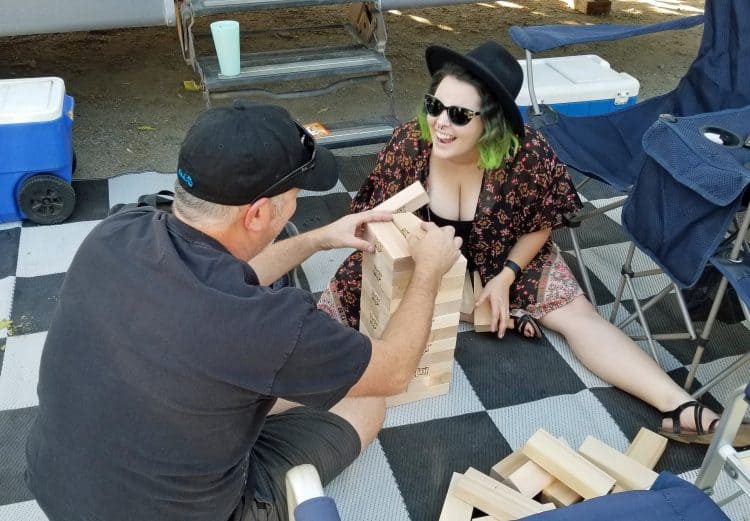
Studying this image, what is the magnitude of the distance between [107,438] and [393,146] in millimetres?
1511

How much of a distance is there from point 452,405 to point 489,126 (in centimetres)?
88

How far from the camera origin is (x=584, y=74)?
142 inches

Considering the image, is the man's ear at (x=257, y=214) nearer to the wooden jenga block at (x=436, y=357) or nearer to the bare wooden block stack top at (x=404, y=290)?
the bare wooden block stack top at (x=404, y=290)

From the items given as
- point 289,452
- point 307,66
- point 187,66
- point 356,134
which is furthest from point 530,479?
A: point 187,66

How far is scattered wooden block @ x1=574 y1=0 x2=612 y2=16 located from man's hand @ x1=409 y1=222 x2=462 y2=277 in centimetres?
499

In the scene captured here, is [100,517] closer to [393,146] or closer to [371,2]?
[393,146]

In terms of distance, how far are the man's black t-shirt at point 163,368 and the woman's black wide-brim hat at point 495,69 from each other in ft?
3.56

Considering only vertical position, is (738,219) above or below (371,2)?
below

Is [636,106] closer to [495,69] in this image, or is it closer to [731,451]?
[495,69]

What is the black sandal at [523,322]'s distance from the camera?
2.53m

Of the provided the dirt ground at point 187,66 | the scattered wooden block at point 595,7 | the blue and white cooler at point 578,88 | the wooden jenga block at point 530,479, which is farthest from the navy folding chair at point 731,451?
the scattered wooden block at point 595,7

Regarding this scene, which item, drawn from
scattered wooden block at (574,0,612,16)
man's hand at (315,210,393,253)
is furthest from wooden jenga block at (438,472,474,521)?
scattered wooden block at (574,0,612,16)

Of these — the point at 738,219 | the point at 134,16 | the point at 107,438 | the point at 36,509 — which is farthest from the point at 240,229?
the point at 134,16

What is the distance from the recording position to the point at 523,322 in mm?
2531
